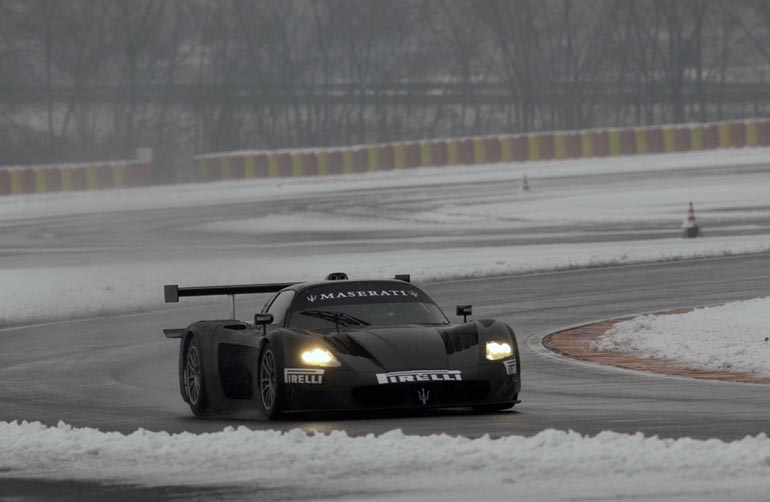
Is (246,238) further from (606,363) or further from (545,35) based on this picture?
(545,35)

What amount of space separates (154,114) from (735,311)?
56.0 m

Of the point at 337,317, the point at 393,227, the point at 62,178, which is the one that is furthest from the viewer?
the point at 62,178

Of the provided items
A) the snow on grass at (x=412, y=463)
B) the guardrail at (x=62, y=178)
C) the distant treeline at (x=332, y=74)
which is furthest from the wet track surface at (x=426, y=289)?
the distant treeline at (x=332, y=74)

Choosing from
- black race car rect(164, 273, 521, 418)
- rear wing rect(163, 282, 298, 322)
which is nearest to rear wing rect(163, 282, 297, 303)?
rear wing rect(163, 282, 298, 322)

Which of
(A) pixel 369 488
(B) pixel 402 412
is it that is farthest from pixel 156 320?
(A) pixel 369 488

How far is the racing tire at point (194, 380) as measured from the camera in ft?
40.9

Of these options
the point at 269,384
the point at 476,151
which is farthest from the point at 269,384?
the point at 476,151

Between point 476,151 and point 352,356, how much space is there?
46394 mm

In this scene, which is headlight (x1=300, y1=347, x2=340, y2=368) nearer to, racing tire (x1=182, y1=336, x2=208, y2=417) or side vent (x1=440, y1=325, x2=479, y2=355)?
side vent (x1=440, y1=325, x2=479, y2=355)

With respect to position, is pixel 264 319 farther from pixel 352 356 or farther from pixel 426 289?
pixel 426 289

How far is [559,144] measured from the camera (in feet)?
184

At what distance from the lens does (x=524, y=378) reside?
14398mm

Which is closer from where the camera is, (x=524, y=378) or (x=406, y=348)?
(x=406, y=348)

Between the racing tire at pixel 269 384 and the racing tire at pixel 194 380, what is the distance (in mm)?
826
